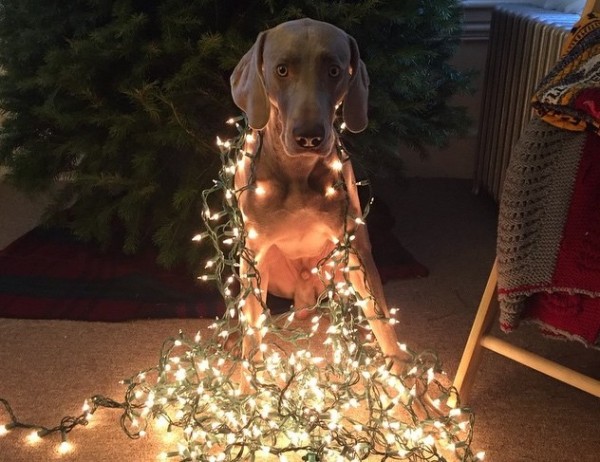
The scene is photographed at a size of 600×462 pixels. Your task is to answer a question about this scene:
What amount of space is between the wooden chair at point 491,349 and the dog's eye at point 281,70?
0.50m

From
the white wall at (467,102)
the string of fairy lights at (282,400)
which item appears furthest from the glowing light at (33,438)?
the white wall at (467,102)

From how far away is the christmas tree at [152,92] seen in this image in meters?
1.65

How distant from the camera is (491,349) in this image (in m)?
1.28

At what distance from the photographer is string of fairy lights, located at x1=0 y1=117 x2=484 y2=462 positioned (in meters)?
1.07

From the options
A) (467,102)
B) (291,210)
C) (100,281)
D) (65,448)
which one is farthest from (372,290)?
(467,102)

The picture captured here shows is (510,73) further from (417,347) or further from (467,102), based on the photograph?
(417,347)

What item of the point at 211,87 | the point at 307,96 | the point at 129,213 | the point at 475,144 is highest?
the point at 307,96

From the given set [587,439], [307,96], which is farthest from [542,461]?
[307,96]

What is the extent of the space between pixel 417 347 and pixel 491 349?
28 cm

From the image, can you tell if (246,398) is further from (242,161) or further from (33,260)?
(33,260)

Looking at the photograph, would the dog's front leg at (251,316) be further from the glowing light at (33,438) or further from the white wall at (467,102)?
the white wall at (467,102)

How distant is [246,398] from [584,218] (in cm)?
60

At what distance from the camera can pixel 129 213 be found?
1.80m

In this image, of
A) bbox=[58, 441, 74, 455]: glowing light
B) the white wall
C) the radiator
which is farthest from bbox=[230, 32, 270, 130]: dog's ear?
the white wall
